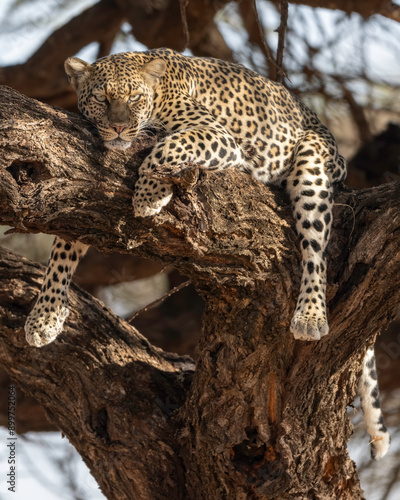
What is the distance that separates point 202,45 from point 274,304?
5.69 metres

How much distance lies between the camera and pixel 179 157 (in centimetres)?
459

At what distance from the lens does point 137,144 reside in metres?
4.82

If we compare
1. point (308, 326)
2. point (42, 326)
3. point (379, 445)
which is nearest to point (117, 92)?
point (42, 326)

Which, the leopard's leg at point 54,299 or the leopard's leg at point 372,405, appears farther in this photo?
the leopard's leg at point 372,405

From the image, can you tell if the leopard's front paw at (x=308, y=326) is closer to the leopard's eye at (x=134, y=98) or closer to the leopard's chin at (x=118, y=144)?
the leopard's chin at (x=118, y=144)

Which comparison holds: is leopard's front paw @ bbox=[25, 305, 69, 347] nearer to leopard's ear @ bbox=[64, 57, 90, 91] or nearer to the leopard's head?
the leopard's head

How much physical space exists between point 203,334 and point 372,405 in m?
1.61

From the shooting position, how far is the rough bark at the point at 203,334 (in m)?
4.46

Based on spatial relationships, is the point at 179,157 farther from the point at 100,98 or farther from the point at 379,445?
the point at 379,445

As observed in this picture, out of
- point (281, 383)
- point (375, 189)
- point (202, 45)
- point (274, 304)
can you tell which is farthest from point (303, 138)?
point (202, 45)

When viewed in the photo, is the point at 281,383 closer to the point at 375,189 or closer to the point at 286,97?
the point at 375,189

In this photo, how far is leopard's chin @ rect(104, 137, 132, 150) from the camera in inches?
181

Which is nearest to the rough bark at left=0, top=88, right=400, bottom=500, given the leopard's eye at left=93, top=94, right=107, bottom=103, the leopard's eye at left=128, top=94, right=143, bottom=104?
the leopard's eye at left=93, top=94, right=107, bottom=103

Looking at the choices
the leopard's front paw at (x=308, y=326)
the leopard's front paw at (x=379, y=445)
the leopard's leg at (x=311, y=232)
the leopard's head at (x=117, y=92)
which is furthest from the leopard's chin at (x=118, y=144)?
the leopard's front paw at (x=379, y=445)
